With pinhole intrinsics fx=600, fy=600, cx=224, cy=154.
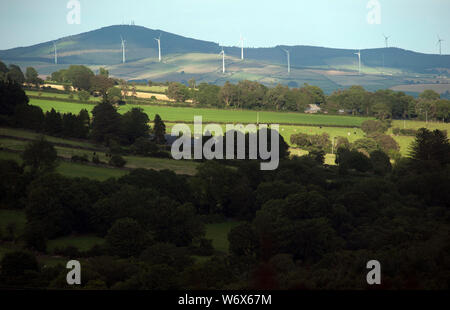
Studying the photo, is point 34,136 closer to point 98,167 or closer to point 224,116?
point 98,167

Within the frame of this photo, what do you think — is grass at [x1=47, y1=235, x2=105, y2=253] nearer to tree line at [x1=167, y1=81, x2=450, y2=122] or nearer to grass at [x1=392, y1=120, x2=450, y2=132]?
grass at [x1=392, y1=120, x2=450, y2=132]

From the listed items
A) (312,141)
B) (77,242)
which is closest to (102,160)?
(77,242)

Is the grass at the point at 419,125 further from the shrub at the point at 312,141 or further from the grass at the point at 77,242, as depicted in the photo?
the grass at the point at 77,242

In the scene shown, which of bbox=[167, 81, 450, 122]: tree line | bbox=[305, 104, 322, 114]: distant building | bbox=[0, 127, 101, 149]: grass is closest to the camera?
bbox=[0, 127, 101, 149]: grass

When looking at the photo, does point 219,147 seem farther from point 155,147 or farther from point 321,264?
point 321,264

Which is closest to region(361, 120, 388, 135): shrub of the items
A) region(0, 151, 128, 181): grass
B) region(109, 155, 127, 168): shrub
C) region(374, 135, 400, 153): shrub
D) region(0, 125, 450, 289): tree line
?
region(374, 135, 400, 153): shrub

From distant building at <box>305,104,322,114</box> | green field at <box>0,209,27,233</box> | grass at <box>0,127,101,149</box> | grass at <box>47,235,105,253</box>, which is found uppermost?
distant building at <box>305,104,322,114</box>

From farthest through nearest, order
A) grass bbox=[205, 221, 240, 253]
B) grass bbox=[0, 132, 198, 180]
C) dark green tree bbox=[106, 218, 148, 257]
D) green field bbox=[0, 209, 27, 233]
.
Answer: grass bbox=[0, 132, 198, 180] < green field bbox=[0, 209, 27, 233] < grass bbox=[205, 221, 240, 253] < dark green tree bbox=[106, 218, 148, 257]

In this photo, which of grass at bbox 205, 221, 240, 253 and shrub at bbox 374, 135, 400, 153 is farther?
shrub at bbox 374, 135, 400, 153
